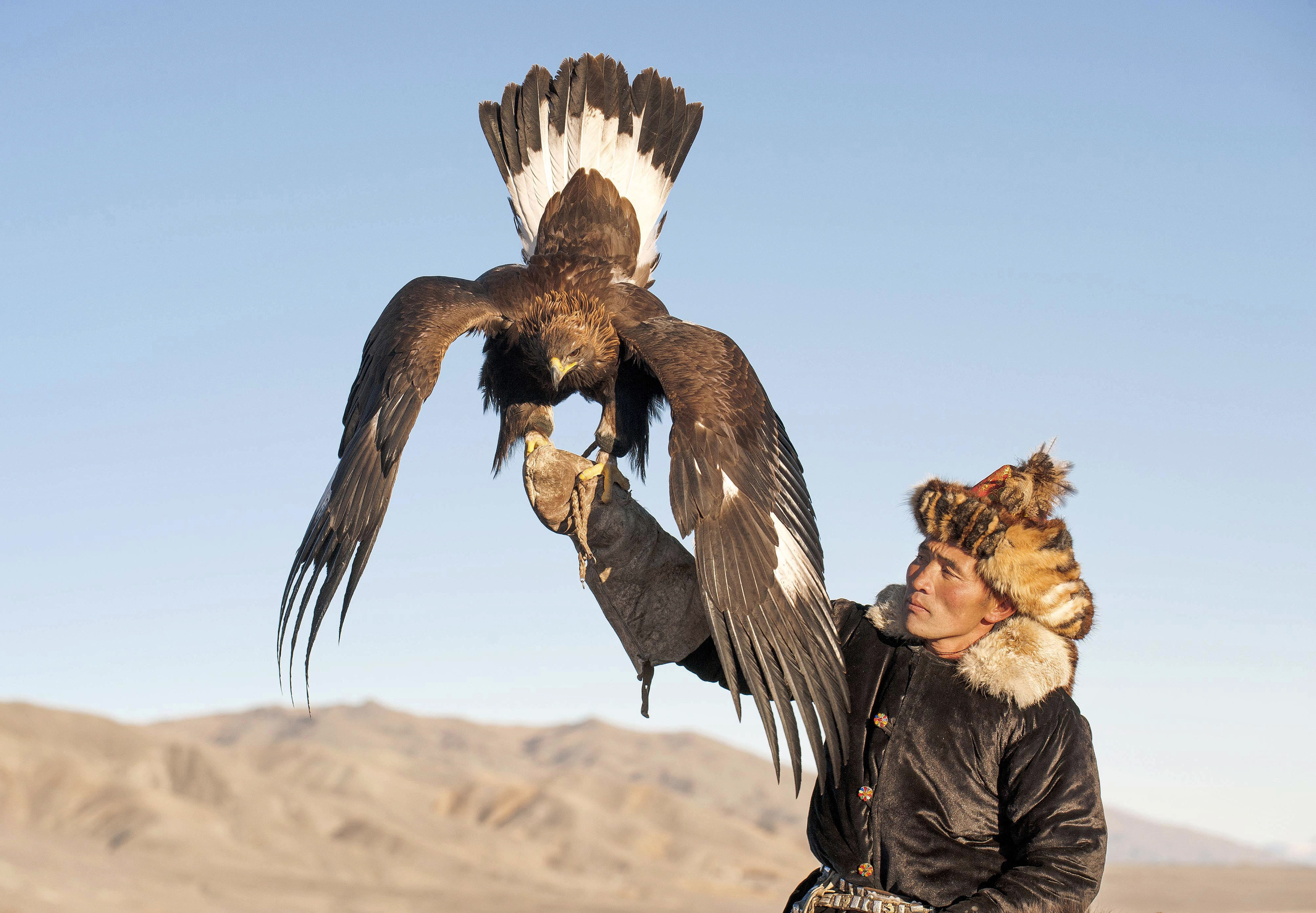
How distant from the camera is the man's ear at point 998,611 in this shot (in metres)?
2.46

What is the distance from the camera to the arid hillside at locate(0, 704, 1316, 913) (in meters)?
23.9

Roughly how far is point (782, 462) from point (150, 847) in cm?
2678

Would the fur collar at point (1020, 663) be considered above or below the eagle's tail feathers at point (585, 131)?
below

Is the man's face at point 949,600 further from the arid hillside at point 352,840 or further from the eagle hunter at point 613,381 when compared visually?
the arid hillside at point 352,840

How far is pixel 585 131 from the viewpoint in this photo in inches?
195

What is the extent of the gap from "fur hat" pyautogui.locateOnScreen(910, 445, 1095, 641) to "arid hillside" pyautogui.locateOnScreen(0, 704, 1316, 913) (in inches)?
866

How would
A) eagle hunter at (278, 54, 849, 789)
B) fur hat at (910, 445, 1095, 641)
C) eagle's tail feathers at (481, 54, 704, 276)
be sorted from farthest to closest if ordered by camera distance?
1. eagle's tail feathers at (481, 54, 704, 276)
2. eagle hunter at (278, 54, 849, 789)
3. fur hat at (910, 445, 1095, 641)

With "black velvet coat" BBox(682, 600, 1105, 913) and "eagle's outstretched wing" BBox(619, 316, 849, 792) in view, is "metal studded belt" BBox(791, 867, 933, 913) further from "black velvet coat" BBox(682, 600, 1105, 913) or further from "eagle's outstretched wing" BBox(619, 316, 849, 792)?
"eagle's outstretched wing" BBox(619, 316, 849, 792)

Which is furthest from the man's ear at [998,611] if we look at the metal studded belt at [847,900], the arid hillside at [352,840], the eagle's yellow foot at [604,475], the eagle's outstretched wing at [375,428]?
the arid hillside at [352,840]

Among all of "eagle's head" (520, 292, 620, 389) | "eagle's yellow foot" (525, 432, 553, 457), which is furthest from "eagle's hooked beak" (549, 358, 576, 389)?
"eagle's yellow foot" (525, 432, 553, 457)

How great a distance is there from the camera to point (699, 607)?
2869 mm

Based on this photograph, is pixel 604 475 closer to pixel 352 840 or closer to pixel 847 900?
pixel 847 900

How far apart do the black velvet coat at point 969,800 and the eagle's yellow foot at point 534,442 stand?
1.16 m

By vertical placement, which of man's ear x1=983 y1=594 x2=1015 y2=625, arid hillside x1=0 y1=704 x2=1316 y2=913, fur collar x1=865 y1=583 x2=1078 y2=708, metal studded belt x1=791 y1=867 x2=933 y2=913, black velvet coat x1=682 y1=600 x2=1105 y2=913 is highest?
man's ear x1=983 y1=594 x2=1015 y2=625
